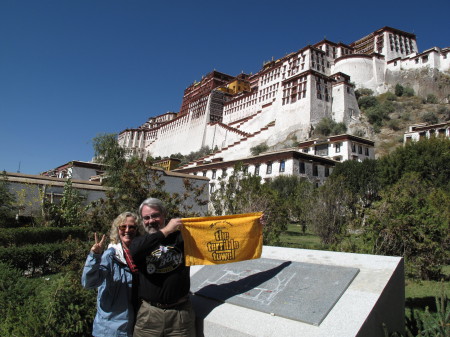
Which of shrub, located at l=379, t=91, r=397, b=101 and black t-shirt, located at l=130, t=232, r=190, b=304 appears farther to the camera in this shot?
shrub, located at l=379, t=91, r=397, b=101

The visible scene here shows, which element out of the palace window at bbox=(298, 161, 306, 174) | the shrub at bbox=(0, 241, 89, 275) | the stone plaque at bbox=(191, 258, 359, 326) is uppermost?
the palace window at bbox=(298, 161, 306, 174)

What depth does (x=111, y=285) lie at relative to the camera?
291 centimetres

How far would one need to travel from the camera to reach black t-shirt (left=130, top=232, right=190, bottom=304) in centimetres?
283

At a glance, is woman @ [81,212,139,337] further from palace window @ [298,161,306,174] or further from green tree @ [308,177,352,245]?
palace window @ [298,161,306,174]

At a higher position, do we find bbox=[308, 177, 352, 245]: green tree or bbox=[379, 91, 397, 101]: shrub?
bbox=[379, 91, 397, 101]: shrub

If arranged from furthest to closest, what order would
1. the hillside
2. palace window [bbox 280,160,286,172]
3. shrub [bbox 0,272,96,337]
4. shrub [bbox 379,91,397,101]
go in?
shrub [bbox 379,91,397,101], the hillside, palace window [bbox 280,160,286,172], shrub [bbox 0,272,96,337]

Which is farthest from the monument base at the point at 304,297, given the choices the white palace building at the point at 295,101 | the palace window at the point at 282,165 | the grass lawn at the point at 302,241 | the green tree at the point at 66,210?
the palace window at the point at 282,165

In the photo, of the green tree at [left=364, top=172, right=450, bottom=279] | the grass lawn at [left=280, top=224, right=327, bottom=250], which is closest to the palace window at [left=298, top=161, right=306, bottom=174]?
the grass lawn at [left=280, top=224, right=327, bottom=250]

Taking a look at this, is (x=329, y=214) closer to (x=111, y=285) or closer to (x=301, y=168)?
(x=111, y=285)

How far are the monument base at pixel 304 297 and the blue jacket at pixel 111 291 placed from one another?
2.41 feet

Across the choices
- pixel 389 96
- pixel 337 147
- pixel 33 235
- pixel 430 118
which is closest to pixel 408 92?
pixel 389 96

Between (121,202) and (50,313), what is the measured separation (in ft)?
17.4

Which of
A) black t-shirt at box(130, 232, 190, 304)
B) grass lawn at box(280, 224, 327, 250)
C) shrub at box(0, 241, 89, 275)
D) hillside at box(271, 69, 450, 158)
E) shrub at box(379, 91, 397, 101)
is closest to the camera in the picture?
black t-shirt at box(130, 232, 190, 304)

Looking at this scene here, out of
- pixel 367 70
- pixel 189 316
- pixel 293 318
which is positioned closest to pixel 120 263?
pixel 189 316
